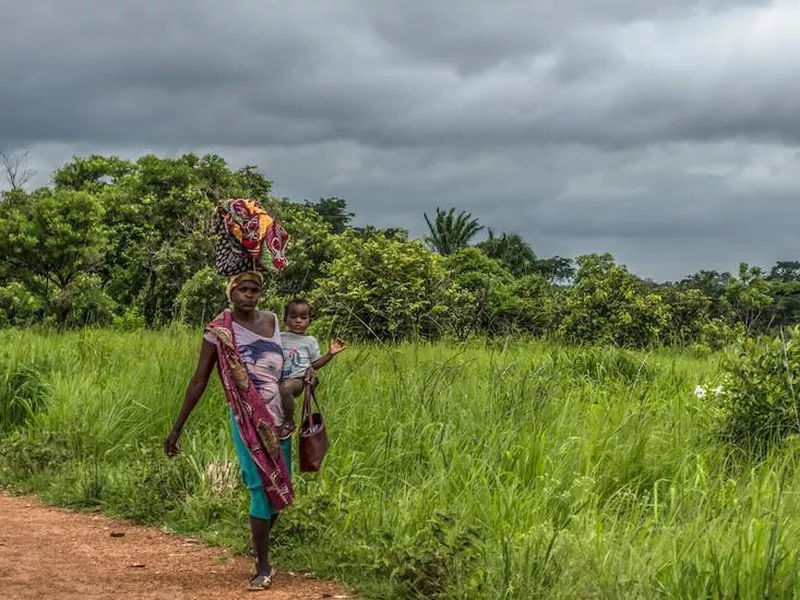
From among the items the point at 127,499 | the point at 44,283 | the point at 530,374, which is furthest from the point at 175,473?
the point at 44,283

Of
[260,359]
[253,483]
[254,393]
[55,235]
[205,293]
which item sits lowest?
[253,483]

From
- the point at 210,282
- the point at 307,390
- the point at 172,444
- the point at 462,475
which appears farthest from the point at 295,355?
the point at 210,282

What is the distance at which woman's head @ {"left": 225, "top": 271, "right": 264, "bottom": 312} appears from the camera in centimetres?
Result: 455

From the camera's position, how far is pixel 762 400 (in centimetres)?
664

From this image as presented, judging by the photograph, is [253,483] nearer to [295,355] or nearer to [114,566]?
[295,355]

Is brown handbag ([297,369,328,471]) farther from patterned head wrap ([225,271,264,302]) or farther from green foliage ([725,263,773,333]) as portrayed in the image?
green foliage ([725,263,773,333])

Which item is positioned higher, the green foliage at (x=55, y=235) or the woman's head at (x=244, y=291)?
the green foliage at (x=55, y=235)

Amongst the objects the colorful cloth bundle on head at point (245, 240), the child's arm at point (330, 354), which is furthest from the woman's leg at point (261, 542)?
the colorful cloth bundle on head at point (245, 240)

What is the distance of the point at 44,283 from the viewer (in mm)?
24422

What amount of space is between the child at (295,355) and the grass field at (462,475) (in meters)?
0.89

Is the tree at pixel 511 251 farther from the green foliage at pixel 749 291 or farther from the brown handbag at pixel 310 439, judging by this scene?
the brown handbag at pixel 310 439

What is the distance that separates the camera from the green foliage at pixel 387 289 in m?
15.4

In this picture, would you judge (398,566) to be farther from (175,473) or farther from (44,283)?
(44,283)

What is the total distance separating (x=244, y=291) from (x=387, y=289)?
1155 cm
